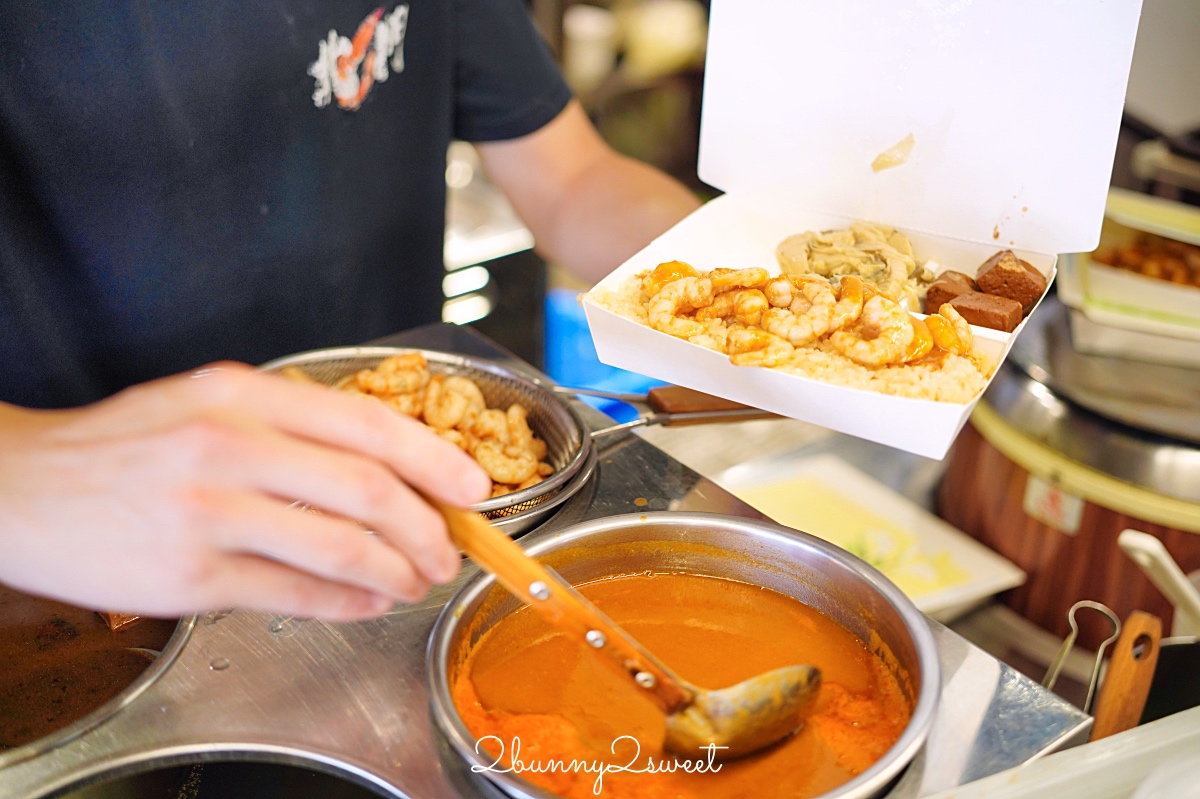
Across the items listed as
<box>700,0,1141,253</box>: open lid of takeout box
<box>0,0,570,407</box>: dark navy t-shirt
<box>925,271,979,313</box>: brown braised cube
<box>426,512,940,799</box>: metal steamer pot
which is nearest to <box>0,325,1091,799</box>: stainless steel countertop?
<box>426,512,940,799</box>: metal steamer pot

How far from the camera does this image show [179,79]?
5.32 feet

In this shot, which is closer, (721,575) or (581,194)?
(721,575)

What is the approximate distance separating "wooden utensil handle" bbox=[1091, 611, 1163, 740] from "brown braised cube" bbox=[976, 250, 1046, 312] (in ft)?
1.39

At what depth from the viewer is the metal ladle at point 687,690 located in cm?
87

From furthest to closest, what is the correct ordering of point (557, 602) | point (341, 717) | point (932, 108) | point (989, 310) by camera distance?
point (932, 108), point (989, 310), point (341, 717), point (557, 602)

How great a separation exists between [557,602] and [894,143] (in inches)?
33.2

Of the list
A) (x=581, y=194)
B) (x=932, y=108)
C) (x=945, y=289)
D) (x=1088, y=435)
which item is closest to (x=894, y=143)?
(x=932, y=108)

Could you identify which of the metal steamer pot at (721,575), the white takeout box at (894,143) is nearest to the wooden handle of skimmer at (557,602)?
the metal steamer pot at (721,575)

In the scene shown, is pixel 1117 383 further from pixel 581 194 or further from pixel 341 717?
pixel 341 717

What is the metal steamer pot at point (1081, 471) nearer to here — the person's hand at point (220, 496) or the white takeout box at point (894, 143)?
the white takeout box at point (894, 143)

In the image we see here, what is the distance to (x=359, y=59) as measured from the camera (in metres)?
1.87

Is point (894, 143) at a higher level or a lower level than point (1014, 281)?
higher

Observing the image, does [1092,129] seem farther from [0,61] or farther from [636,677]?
[0,61]

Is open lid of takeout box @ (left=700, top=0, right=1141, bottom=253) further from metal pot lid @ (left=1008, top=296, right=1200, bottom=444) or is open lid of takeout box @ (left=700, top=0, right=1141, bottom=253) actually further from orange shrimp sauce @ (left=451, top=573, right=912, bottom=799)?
metal pot lid @ (left=1008, top=296, right=1200, bottom=444)
